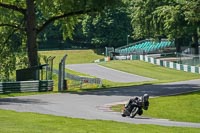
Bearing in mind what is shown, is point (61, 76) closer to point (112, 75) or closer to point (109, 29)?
point (112, 75)

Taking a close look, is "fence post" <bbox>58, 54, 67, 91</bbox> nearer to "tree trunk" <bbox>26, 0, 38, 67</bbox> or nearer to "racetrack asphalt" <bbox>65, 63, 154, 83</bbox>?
"tree trunk" <bbox>26, 0, 38, 67</bbox>

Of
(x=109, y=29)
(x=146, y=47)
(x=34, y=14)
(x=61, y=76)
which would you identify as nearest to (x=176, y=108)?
(x=61, y=76)

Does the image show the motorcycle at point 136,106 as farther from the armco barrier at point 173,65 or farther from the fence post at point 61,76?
the armco barrier at point 173,65

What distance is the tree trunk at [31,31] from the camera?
39.1 metres

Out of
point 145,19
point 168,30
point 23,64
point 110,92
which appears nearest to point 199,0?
point 110,92

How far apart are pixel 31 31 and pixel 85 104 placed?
13242 mm

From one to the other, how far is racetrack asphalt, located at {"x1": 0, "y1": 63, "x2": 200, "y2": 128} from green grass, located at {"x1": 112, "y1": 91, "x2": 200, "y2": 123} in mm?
1524

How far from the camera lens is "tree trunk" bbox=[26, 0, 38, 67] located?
3909cm

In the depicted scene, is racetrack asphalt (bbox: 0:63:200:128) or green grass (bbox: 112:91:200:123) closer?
racetrack asphalt (bbox: 0:63:200:128)

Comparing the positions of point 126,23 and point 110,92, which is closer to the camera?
point 110,92

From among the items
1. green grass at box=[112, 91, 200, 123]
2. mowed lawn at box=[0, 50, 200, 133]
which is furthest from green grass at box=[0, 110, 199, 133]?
green grass at box=[112, 91, 200, 123]

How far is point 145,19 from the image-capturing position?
285 ft

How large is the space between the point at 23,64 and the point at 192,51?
2039 inches

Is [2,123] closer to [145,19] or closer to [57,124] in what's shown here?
[57,124]
